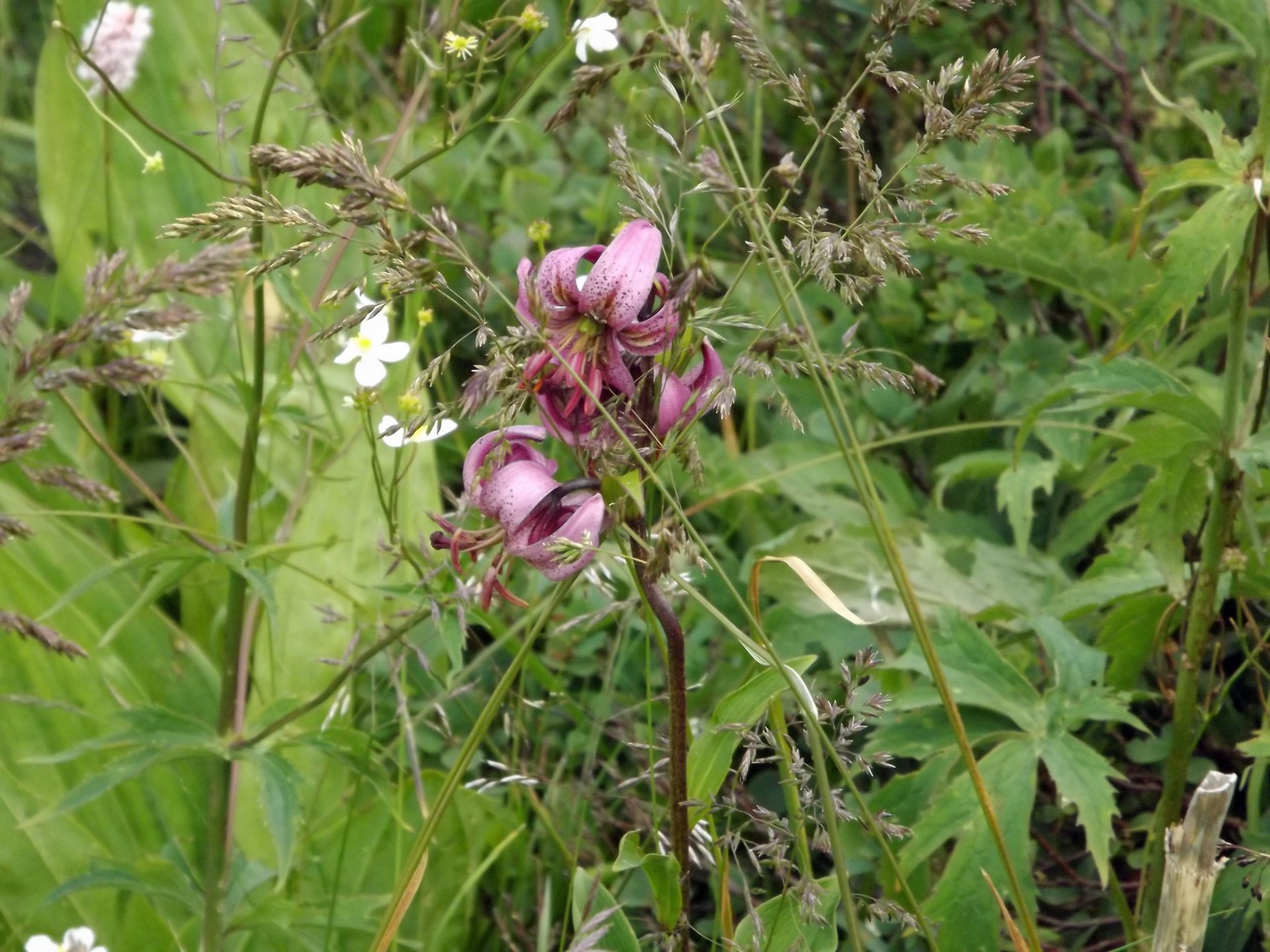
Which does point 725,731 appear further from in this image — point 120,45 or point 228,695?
point 120,45

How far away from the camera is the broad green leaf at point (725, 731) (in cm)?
106

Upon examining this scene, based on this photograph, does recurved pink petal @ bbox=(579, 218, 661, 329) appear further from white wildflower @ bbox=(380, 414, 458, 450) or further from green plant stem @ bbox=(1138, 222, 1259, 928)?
green plant stem @ bbox=(1138, 222, 1259, 928)

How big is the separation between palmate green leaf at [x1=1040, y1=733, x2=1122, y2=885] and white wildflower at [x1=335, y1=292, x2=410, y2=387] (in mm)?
881

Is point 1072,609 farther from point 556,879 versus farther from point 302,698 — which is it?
point 302,698

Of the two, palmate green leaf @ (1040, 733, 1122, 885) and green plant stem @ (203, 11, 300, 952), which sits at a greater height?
green plant stem @ (203, 11, 300, 952)

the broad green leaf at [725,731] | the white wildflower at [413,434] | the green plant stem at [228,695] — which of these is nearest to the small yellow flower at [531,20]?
the green plant stem at [228,695]

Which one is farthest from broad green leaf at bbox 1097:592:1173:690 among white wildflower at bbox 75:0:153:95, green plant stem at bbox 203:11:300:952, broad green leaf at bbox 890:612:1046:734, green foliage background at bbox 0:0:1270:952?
white wildflower at bbox 75:0:153:95

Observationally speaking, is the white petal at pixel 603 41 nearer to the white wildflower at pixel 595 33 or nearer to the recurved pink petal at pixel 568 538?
the white wildflower at pixel 595 33

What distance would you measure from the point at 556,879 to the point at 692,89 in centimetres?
108

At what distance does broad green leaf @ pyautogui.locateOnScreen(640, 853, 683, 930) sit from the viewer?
3.38 feet

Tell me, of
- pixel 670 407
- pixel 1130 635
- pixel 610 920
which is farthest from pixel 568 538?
pixel 1130 635

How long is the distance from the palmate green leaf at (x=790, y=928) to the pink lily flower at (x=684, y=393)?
42 cm

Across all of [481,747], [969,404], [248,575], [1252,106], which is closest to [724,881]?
[248,575]

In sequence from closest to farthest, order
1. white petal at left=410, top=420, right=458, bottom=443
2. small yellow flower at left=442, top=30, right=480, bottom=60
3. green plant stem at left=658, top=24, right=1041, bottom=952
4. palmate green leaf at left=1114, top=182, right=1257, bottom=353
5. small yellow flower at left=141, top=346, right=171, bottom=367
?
green plant stem at left=658, top=24, right=1041, bottom=952, white petal at left=410, top=420, right=458, bottom=443, palmate green leaf at left=1114, top=182, right=1257, bottom=353, small yellow flower at left=442, top=30, right=480, bottom=60, small yellow flower at left=141, top=346, right=171, bottom=367
